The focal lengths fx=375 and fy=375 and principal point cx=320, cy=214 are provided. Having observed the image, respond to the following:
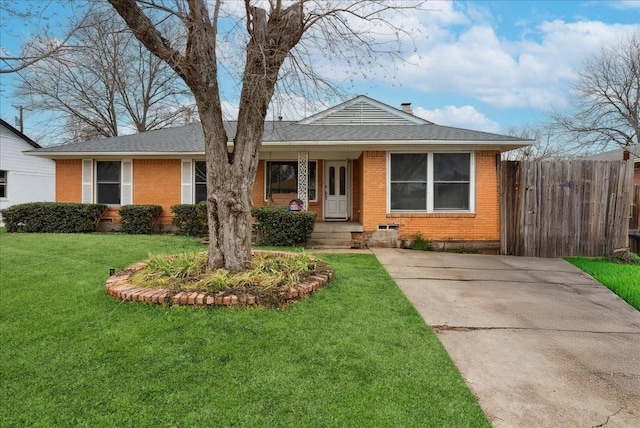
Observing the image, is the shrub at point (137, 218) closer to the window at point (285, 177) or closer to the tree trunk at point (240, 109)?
the window at point (285, 177)

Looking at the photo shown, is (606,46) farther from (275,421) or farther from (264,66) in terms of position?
(275,421)

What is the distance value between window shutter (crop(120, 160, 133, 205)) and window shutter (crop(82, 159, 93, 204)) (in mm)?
1168

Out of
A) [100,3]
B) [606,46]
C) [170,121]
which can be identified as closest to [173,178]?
[100,3]

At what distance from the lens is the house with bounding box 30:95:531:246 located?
10.3m

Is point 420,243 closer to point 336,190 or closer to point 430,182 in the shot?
point 430,182

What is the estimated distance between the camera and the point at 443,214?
10.3 metres

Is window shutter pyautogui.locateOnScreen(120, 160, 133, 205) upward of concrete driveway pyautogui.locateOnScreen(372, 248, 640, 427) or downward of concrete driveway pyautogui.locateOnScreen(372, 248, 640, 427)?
upward

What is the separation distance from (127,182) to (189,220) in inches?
117

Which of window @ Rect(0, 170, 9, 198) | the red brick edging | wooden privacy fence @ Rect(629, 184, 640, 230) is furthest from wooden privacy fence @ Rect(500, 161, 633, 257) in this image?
window @ Rect(0, 170, 9, 198)

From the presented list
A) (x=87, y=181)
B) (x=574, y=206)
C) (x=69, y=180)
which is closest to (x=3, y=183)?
(x=69, y=180)

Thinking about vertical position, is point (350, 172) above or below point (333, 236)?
above

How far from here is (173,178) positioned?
493 inches

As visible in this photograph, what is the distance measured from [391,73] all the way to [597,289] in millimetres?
4881

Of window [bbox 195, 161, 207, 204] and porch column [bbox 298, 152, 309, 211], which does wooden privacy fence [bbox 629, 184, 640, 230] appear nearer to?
porch column [bbox 298, 152, 309, 211]
